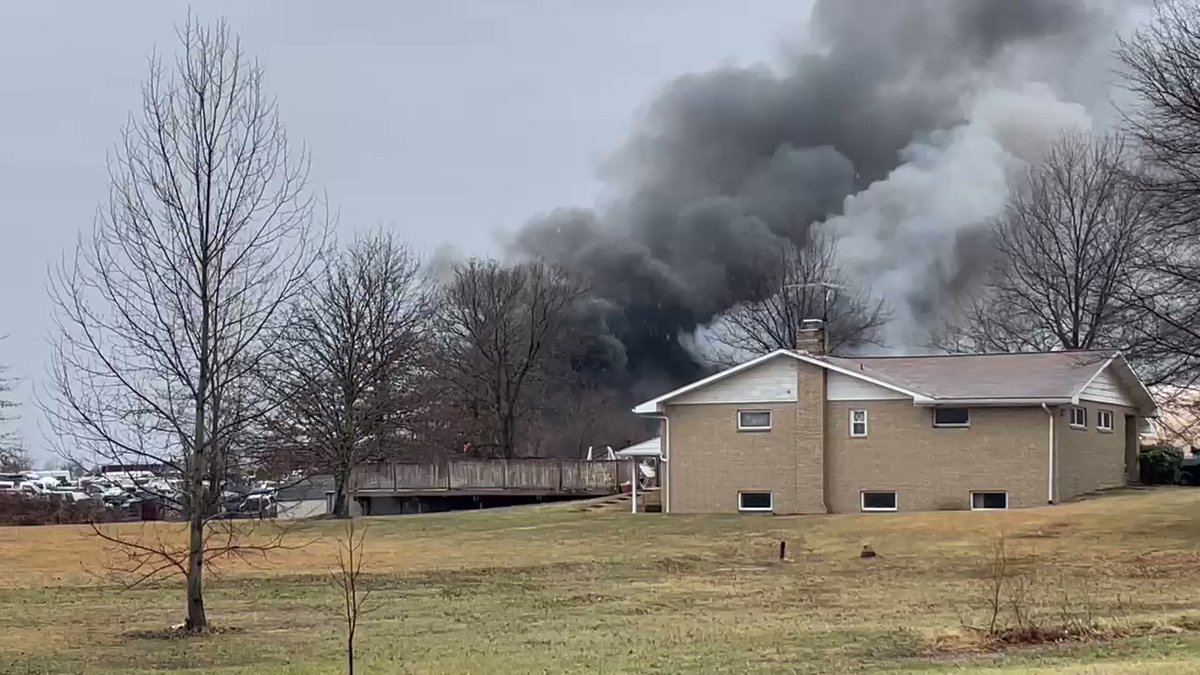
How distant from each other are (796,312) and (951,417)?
79.0ft

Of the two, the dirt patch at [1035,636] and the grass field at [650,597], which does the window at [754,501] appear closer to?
the grass field at [650,597]

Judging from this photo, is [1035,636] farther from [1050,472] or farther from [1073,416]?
[1073,416]

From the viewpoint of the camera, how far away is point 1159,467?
4006 centimetres

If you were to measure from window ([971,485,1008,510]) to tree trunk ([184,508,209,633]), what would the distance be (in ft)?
75.3

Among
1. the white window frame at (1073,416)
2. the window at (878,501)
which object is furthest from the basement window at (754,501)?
the white window frame at (1073,416)

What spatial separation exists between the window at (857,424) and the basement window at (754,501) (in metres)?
2.89

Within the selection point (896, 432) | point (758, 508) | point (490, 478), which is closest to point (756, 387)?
point (758, 508)

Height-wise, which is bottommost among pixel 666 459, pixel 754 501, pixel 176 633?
pixel 176 633

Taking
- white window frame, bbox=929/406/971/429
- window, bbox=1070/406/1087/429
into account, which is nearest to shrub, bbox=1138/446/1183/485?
window, bbox=1070/406/1087/429

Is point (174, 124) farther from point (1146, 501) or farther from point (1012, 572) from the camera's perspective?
point (1146, 501)

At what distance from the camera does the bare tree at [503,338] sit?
62250 millimetres

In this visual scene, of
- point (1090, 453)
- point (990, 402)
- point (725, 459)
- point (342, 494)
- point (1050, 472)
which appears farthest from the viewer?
point (342, 494)

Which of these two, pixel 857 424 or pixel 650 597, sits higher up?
pixel 857 424

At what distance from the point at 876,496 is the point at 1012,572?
13.6 meters
